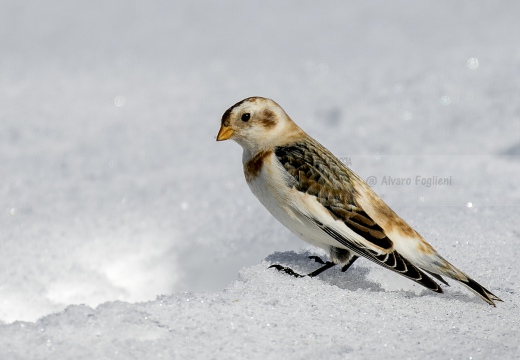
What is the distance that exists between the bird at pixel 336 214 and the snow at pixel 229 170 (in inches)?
5.5

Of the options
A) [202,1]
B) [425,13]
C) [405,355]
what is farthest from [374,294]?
[202,1]

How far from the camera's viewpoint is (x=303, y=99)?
691 cm

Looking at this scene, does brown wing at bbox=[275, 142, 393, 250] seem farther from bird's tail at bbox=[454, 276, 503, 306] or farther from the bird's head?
bird's tail at bbox=[454, 276, 503, 306]

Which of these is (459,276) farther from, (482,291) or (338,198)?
(338,198)

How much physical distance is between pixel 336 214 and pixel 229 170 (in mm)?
2491

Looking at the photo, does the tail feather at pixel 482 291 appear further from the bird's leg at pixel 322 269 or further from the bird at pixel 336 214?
the bird's leg at pixel 322 269

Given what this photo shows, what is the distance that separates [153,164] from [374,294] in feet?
9.90

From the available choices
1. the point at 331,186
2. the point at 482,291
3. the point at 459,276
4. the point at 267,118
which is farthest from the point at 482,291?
the point at 267,118

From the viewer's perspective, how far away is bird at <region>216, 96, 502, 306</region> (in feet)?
10.9

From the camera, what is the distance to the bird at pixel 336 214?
331cm

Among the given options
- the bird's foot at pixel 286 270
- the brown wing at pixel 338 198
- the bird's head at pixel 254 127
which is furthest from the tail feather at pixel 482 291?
the bird's head at pixel 254 127

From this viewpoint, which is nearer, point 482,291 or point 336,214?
point 482,291

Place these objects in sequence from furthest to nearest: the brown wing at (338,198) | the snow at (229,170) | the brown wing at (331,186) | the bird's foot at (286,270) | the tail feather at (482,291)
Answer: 1. the bird's foot at (286,270)
2. the brown wing at (331,186)
3. the brown wing at (338,198)
4. the tail feather at (482,291)
5. the snow at (229,170)

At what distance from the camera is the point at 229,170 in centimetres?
582
